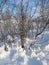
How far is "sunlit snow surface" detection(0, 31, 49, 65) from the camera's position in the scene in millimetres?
5848

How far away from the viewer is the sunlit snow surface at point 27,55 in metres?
5.85

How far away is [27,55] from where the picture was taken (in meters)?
6.39

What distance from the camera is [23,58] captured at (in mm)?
6180

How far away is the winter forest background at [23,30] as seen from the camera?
699 cm

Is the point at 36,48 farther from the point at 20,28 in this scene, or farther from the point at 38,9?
the point at 38,9

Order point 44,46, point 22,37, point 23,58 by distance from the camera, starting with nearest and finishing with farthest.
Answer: point 23,58 → point 44,46 → point 22,37

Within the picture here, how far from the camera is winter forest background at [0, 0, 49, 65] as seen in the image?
275 inches

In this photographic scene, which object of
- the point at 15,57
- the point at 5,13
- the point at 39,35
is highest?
the point at 5,13

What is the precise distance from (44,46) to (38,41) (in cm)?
69

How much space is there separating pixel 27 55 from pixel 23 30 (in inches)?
50.7

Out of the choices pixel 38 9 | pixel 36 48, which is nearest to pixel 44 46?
pixel 36 48

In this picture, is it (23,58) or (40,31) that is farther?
(40,31)

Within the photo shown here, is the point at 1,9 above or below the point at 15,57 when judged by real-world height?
above

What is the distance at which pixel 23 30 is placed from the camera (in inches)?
292
